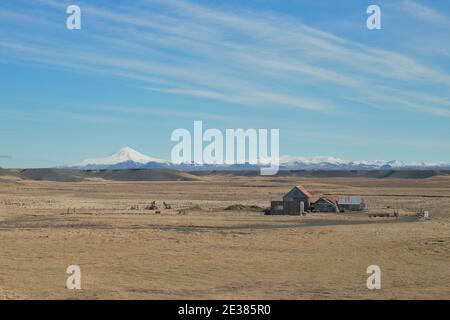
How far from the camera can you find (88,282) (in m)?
16.1

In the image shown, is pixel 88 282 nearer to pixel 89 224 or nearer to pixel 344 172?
pixel 89 224

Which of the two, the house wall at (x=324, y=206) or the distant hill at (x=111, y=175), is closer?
the house wall at (x=324, y=206)

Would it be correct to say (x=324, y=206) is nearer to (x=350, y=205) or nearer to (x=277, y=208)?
(x=350, y=205)

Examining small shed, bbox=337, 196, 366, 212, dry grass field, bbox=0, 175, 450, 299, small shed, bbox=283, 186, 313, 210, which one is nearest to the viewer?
dry grass field, bbox=0, 175, 450, 299

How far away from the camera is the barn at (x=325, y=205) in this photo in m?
45.1

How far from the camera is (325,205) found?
45.5 meters

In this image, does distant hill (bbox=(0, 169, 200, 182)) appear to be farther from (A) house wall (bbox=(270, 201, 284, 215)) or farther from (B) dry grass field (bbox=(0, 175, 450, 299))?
(B) dry grass field (bbox=(0, 175, 450, 299))

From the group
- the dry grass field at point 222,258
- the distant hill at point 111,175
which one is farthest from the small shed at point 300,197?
the distant hill at point 111,175

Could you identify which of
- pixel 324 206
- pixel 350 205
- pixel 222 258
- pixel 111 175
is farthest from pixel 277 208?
pixel 111 175

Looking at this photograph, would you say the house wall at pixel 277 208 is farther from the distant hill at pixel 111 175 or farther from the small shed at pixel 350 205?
the distant hill at pixel 111 175

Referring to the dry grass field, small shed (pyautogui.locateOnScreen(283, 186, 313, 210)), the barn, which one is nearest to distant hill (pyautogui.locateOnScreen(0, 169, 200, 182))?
small shed (pyautogui.locateOnScreen(283, 186, 313, 210))

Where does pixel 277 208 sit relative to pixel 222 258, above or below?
above

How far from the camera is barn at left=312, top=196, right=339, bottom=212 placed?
45.1 m
